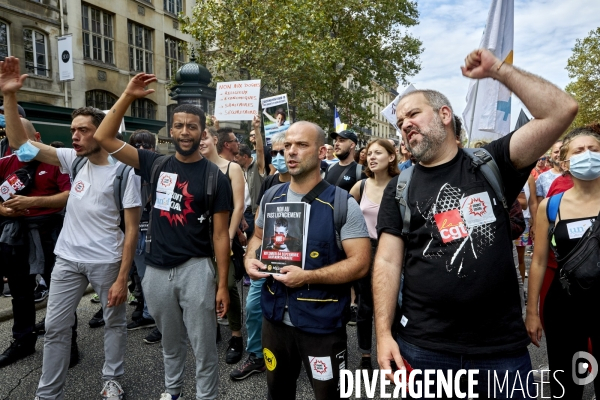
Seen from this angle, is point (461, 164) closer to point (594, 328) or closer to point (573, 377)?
point (594, 328)

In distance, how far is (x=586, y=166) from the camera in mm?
2531

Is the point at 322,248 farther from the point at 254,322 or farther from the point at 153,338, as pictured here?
the point at 153,338

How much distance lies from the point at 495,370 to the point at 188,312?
1895 mm

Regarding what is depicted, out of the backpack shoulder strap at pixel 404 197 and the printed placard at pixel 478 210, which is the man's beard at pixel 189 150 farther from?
the printed placard at pixel 478 210

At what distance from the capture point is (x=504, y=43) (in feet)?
15.4

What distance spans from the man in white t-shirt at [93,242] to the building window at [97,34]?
64.7 ft

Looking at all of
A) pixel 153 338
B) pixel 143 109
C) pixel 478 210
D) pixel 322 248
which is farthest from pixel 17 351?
pixel 143 109

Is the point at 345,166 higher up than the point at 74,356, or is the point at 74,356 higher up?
the point at 345,166

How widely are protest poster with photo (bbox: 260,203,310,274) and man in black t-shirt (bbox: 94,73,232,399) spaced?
68cm

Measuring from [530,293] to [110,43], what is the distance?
23184mm

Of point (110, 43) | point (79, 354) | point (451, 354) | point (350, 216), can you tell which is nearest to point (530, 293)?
point (451, 354)

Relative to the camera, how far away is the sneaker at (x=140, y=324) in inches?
188

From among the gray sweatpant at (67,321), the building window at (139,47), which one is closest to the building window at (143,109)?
the building window at (139,47)

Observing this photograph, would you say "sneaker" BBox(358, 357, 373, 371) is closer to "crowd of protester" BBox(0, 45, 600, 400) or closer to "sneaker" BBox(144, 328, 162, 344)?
"crowd of protester" BBox(0, 45, 600, 400)
